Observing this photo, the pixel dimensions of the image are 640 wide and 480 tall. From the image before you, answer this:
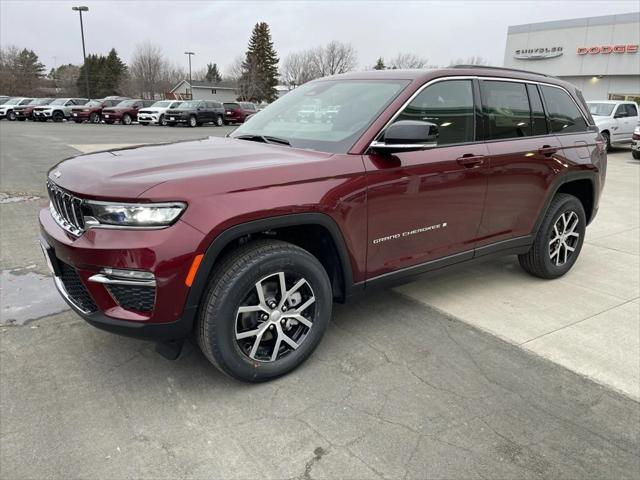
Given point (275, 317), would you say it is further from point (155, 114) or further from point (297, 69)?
point (297, 69)

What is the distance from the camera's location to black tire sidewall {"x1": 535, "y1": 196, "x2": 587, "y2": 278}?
176 inches

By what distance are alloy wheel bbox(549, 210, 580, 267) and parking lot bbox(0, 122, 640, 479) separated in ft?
1.82

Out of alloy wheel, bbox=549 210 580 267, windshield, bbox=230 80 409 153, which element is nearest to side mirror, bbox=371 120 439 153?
windshield, bbox=230 80 409 153

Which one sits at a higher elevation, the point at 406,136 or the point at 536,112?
the point at 536,112

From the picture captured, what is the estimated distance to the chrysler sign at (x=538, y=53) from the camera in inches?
1312

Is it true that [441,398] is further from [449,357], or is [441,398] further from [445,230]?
[445,230]

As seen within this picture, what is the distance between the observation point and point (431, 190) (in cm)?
343

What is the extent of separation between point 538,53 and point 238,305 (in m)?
37.3

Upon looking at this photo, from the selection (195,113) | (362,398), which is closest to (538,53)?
(195,113)

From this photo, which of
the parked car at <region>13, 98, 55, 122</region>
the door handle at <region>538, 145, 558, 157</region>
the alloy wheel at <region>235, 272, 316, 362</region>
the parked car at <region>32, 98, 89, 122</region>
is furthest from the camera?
A: the parked car at <region>13, 98, 55, 122</region>

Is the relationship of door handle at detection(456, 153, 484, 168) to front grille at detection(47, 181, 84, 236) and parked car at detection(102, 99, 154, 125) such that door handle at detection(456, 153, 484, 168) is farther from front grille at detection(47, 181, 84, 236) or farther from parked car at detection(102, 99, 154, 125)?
parked car at detection(102, 99, 154, 125)

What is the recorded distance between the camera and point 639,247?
605cm

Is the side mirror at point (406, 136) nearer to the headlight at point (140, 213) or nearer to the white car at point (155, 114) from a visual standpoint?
the headlight at point (140, 213)

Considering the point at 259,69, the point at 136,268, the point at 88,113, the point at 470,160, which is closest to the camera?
the point at 136,268
